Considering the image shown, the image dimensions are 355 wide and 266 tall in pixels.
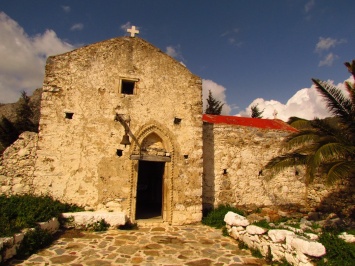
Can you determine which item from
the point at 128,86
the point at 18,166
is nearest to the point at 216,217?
the point at 128,86

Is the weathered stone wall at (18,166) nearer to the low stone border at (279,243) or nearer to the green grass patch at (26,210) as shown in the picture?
the green grass patch at (26,210)

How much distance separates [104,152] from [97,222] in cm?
208

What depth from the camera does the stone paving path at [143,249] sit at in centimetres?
536

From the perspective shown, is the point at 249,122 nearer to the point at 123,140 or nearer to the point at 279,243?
the point at 123,140

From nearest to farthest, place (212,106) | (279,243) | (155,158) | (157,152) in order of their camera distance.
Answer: (279,243)
(155,158)
(157,152)
(212,106)

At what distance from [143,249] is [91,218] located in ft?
6.70

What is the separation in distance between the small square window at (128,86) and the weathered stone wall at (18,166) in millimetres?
3243

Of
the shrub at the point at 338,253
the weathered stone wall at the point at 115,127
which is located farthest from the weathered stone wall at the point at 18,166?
the shrub at the point at 338,253

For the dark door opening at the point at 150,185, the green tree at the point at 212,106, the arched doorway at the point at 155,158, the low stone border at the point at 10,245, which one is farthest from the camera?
the green tree at the point at 212,106

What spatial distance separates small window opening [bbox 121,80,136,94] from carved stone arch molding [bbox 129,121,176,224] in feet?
5.20

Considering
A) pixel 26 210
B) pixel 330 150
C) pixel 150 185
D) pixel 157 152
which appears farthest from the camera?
pixel 150 185

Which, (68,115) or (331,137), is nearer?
(331,137)

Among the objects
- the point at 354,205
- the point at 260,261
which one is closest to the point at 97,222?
the point at 260,261

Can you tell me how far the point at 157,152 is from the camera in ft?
28.9
